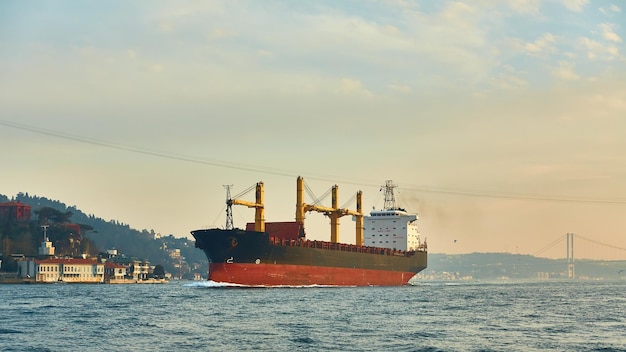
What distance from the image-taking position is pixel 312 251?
85.1m

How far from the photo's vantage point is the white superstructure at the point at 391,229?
115312 millimetres

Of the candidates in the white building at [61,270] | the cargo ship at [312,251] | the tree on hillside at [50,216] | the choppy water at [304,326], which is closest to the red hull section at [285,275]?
the cargo ship at [312,251]

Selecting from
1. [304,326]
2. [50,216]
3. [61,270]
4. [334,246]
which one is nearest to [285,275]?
[334,246]

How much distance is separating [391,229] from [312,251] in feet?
110

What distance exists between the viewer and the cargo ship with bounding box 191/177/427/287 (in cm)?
7750

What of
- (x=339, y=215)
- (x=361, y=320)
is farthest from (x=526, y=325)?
(x=339, y=215)

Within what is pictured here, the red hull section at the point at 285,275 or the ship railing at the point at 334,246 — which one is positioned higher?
the ship railing at the point at 334,246

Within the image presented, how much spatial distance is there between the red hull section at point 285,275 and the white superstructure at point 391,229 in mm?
17537

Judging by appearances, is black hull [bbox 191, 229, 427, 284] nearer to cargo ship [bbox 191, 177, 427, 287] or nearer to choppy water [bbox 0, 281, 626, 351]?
cargo ship [bbox 191, 177, 427, 287]

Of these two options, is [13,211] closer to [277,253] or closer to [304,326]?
[277,253]

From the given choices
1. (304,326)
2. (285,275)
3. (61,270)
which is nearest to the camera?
(304,326)

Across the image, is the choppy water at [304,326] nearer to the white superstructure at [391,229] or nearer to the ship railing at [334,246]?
the ship railing at [334,246]

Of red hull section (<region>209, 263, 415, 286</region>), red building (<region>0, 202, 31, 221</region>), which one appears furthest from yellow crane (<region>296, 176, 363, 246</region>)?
red building (<region>0, 202, 31, 221</region>)

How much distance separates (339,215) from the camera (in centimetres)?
10575
